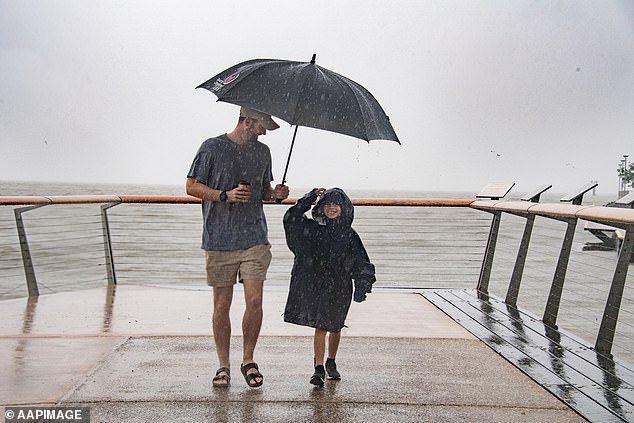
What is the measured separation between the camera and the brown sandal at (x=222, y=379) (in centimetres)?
353

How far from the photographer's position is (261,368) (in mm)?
3898

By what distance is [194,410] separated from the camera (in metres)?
3.13

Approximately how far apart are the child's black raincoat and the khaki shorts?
16cm

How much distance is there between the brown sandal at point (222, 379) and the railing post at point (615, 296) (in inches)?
78.5

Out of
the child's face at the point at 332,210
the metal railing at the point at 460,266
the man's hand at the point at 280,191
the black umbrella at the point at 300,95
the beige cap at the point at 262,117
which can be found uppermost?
the black umbrella at the point at 300,95

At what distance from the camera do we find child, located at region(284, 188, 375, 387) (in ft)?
11.7

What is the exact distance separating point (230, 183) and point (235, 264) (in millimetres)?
380

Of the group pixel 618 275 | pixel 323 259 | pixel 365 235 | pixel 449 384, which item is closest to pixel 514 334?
pixel 618 275

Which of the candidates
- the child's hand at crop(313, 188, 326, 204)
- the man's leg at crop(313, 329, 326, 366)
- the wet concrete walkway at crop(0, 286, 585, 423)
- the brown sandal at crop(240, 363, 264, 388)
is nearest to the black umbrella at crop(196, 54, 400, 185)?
the child's hand at crop(313, 188, 326, 204)

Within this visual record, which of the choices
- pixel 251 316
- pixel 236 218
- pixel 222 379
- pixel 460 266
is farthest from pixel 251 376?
pixel 460 266

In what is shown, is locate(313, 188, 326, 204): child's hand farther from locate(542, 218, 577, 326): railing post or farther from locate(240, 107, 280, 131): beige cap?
locate(542, 218, 577, 326): railing post

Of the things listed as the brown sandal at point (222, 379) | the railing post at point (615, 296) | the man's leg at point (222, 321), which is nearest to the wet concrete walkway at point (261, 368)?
the brown sandal at point (222, 379)

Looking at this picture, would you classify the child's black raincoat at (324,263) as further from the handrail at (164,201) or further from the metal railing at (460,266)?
the handrail at (164,201)

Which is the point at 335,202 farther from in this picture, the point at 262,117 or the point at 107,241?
the point at 107,241
